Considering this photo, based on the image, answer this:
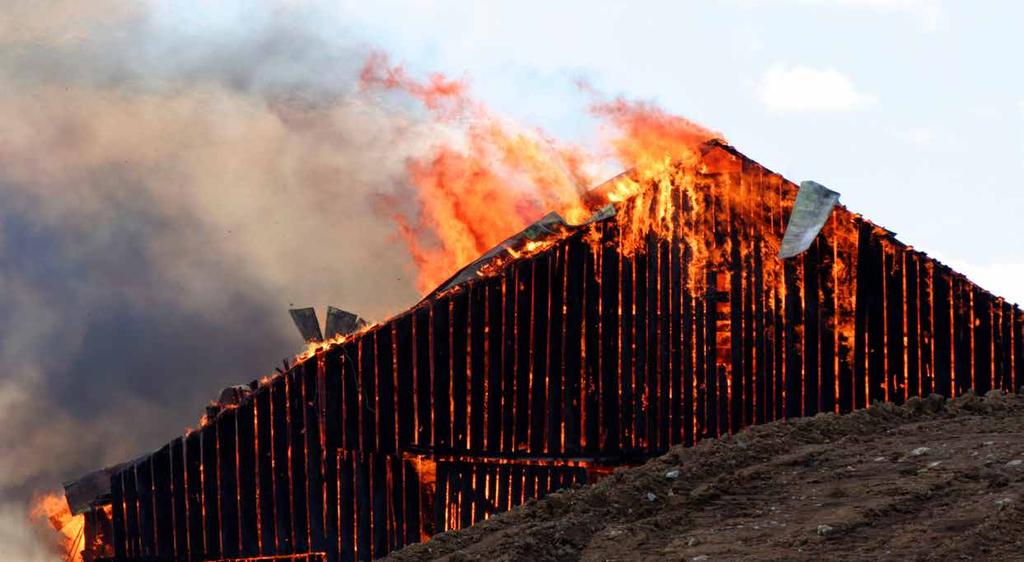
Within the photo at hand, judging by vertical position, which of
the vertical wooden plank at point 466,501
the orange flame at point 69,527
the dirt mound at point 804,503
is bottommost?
the orange flame at point 69,527

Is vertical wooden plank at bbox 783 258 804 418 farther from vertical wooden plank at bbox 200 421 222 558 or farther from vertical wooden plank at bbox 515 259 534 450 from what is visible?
vertical wooden plank at bbox 200 421 222 558

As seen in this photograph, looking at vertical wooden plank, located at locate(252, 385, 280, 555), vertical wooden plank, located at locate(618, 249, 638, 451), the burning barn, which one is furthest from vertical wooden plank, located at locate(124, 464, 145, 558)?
vertical wooden plank, located at locate(618, 249, 638, 451)

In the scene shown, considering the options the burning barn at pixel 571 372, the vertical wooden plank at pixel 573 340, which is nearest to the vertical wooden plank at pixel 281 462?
the burning barn at pixel 571 372

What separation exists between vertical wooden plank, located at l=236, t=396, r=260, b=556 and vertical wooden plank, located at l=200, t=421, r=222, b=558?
1.14 feet

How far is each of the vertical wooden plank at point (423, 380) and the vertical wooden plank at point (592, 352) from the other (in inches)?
85.6

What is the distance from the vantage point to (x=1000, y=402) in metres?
16.5

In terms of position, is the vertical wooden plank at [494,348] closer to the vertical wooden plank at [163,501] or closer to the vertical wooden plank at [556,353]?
the vertical wooden plank at [556,353]

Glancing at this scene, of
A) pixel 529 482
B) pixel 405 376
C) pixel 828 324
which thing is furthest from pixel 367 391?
pixel 828 324

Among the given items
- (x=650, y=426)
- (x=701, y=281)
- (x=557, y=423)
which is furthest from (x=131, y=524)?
(x=701, y=281)

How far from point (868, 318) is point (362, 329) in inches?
283

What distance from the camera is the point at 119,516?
65.2 ft

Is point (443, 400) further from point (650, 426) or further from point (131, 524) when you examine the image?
point (131, 524)

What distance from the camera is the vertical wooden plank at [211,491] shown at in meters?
19.6

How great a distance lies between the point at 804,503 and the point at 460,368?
755cm
